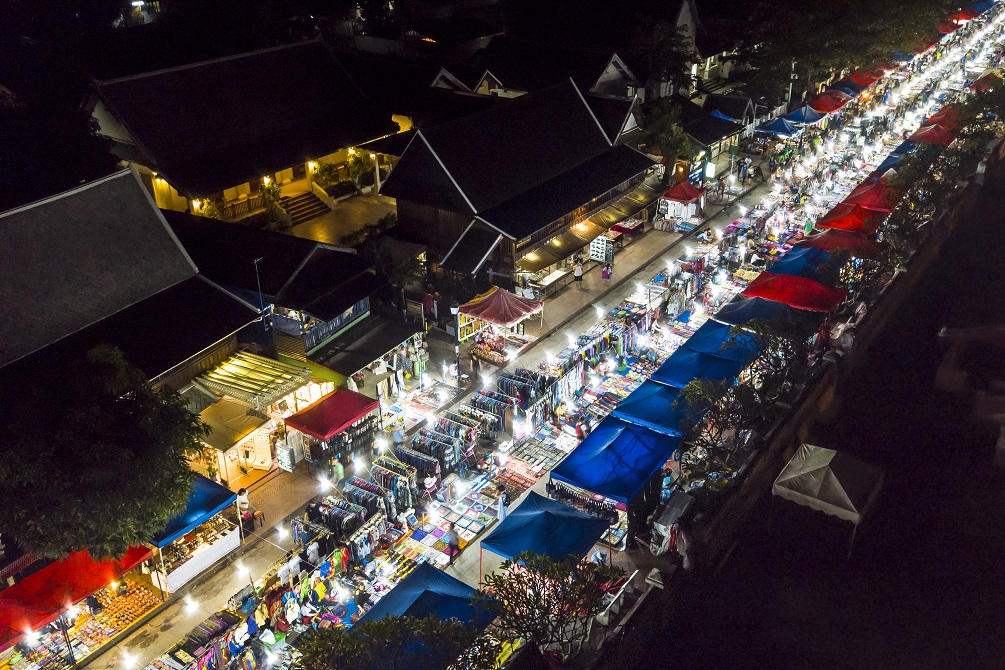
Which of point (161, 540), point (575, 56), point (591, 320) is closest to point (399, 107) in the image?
point (575, 56)

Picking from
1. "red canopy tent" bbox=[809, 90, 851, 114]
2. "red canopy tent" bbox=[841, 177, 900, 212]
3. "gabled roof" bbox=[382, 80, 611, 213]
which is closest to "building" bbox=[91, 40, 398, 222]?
"gabled roof" bbox=[382, 80, 611, 213]

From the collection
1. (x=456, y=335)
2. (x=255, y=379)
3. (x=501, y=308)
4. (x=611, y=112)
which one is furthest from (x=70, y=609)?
(x=611, y=112)

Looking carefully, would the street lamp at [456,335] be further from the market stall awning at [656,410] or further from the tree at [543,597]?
the tree at [543,597]

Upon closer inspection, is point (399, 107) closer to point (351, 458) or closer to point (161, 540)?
point (351, 458)

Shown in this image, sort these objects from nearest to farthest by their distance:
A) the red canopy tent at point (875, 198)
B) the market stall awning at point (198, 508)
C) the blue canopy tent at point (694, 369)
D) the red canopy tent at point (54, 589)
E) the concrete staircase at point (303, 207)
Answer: the red canopy tent at point (54, 589), the market stall awning at point (198, 508), the blue canopy tent at point (694, 369), the red canopy tent at point (875, 198), the concrete staircase at point (303, 207)

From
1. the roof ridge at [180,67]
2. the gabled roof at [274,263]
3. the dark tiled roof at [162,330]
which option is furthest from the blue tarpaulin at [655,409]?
the roof ridge at [180,67]

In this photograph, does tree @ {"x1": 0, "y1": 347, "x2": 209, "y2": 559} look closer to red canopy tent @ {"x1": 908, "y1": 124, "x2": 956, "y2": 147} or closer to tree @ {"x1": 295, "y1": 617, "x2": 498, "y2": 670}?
tree @ {"x1": 295, "y1": 617, "x2": 498, "y2": 670}
